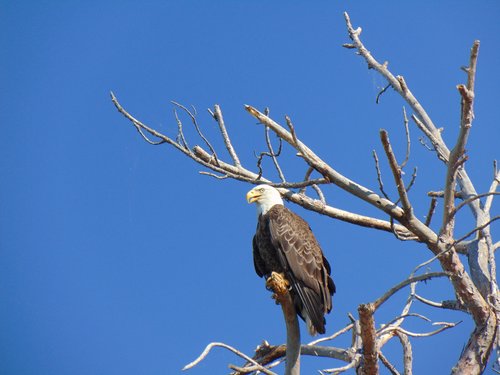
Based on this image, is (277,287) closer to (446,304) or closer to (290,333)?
(290,333)

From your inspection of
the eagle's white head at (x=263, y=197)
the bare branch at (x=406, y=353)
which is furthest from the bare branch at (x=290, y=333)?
the eagle's white head at (x=263, y=197)

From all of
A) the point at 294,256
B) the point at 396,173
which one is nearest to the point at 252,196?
the point at 294,256

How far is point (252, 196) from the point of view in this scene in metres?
6.82

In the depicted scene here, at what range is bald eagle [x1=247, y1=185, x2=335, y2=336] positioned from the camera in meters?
5.84

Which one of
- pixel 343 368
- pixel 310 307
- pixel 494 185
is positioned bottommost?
pixel 343 368

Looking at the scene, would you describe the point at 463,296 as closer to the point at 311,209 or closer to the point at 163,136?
the point at 311,209

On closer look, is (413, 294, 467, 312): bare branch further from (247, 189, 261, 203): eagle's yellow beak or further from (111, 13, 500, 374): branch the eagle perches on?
(247, 189, 261, 203): eagle's yellow beak

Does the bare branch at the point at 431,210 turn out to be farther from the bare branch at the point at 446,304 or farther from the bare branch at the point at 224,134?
the bare branch at the point at 224,134

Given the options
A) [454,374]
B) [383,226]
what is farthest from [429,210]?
[454,374]

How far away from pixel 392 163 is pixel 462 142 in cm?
45

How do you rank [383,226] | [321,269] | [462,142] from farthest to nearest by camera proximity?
[321,269] < [383,226] < [462,142]

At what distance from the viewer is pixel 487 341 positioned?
4.95 meters

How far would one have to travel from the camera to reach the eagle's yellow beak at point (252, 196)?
6.80 metres

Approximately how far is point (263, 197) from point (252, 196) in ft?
0.38
